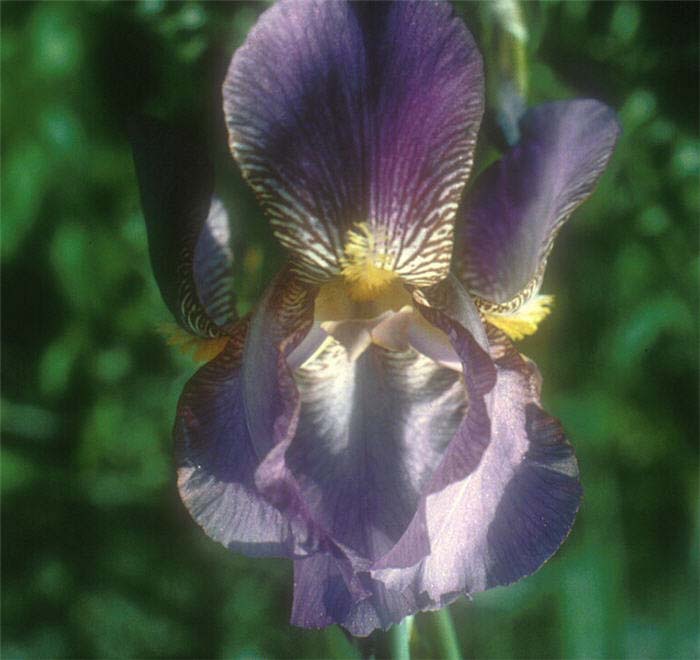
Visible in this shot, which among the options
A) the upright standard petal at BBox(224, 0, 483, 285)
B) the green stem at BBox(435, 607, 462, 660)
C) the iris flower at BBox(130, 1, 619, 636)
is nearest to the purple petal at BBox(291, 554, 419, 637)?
the iris flower at BBox(130, 1, 619, 636)

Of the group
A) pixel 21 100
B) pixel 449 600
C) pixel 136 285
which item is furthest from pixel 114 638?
pixel 449 600

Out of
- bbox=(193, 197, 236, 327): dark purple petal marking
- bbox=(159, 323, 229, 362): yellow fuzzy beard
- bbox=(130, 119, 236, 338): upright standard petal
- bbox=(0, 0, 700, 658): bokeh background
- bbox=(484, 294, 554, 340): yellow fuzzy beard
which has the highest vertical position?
bbox=(130, 119, 236, 338): upright standard petal

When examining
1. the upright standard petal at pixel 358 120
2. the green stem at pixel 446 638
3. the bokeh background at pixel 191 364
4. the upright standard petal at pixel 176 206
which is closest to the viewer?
the upright standard petal at pixel 358 120

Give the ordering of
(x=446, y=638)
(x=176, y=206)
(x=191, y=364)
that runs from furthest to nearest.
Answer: (x=191, y=364), (x=446, y=638), (x=176, y=206)

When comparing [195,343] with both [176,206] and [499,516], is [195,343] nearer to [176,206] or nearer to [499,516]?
[176,206]

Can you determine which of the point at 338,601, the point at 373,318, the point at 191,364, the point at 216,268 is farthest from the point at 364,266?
the point at 191,364

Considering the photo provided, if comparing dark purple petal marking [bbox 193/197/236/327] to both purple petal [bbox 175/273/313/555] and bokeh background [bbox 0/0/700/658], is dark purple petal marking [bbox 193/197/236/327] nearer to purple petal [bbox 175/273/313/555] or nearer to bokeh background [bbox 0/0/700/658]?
purple petal [bbox 175/273/313/555]

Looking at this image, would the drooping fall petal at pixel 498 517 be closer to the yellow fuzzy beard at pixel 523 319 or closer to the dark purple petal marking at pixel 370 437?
the dark purple petal marking at pixel 370 437

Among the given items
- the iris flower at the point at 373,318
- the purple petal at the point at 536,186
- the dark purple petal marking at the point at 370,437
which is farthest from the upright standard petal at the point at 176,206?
the purple petal at the point at 536,186
